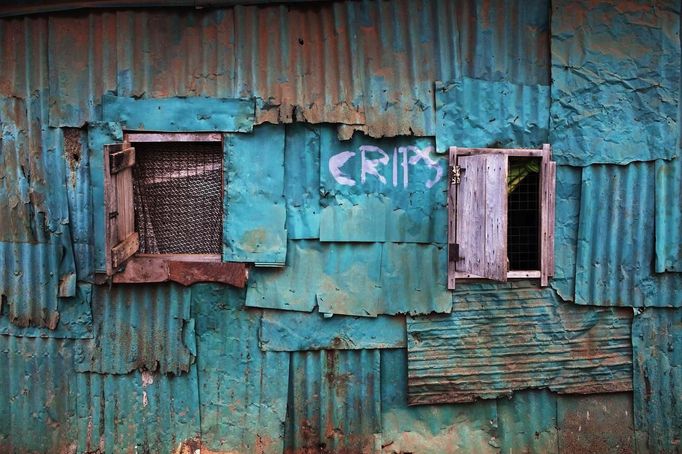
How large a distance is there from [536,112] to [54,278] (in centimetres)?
421

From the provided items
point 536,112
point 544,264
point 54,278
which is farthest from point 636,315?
point 54,278

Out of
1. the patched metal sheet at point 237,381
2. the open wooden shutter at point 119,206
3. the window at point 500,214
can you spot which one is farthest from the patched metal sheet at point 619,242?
the open wooden shutter at point 119,206

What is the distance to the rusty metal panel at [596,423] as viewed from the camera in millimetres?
5719

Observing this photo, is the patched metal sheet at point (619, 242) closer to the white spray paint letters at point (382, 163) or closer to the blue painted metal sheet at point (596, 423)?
the blue painted metal sheet at point (596, 423)

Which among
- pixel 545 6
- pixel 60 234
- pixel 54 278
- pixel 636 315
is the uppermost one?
pixel 545 6

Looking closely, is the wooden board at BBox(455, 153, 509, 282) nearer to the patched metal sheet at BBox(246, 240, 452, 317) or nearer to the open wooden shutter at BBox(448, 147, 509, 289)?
the open wooden shutter at BBox(448, 147, 509, 289)

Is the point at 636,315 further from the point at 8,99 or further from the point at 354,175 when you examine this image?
the point at 8,99

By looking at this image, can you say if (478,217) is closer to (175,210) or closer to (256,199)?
(256,199)

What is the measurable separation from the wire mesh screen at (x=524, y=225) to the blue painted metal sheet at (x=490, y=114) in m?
0.42

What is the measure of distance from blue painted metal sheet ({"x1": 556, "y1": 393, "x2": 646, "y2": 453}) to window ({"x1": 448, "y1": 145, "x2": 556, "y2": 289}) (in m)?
1.14

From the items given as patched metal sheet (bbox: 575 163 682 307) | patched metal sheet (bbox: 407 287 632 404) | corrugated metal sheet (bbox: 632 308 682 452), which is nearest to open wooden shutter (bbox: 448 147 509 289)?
patched metal sheet (bbox: 407 287 632 404)

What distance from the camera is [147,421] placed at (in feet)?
18.4

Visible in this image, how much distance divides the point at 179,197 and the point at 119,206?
58cm

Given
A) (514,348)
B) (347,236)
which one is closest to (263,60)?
(347,236)
